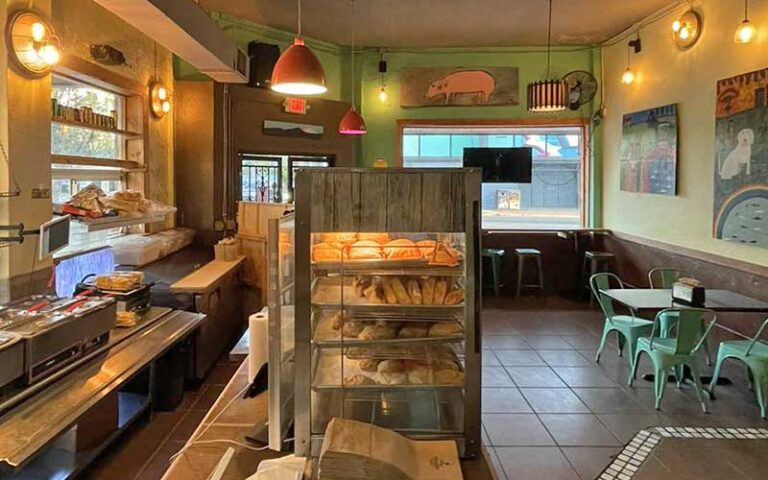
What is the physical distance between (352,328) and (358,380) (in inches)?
5.9

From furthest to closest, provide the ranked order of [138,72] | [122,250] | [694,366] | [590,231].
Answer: [590,231] < [138,72] < [122,250] < [694,366]

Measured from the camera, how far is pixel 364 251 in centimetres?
169

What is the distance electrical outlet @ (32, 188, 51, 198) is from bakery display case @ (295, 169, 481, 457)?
2.45 m

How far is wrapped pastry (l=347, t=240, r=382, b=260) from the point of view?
5.44 ft

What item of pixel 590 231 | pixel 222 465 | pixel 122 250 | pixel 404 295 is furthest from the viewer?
pixel 590 231

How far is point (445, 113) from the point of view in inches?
327

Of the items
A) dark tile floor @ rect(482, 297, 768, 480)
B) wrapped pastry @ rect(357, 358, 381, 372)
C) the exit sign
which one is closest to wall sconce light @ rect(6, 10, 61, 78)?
wrapped pastry @ rect(357, 358, 381, 372)

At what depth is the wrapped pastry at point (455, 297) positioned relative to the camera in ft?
5.39

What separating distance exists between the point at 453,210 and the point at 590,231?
23.1 ft

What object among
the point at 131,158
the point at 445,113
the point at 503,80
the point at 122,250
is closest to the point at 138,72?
the point at 131,158

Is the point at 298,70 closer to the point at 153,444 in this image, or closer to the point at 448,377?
the point at 448,377

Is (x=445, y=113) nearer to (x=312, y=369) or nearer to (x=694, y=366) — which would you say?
(x=694, y=366)

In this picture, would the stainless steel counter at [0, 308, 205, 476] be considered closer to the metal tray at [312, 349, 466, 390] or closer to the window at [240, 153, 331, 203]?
the metal tray at [312, 349, 466, 390]

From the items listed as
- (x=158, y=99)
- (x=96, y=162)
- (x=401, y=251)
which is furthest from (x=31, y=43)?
(x=401, y=251)
